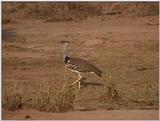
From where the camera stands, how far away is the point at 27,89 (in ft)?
32.2

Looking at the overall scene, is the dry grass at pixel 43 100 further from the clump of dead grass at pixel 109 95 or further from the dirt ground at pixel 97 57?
the clump of dead grass at pixel 109 95

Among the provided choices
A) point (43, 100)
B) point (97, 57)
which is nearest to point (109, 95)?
point (43, 100)

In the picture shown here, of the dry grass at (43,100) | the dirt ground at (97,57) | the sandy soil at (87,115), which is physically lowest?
the sandy soil at (87,115)

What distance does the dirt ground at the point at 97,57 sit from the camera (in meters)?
8.71

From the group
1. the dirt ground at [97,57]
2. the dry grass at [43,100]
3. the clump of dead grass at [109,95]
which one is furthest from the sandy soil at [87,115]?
the clump of dead grass at [109,95]

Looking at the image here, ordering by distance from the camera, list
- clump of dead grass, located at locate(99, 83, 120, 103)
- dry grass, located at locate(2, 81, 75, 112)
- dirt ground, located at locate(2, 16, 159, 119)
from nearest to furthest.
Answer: dry grass, located at locate(2, 81, 75, 112) → dirt ground, located at locate(2, 16, 159, 119) → clump of dead grass, located at locate(99, 83, 120, 103)

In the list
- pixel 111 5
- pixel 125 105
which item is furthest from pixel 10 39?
pixel 125 105

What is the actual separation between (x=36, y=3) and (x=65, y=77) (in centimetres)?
991

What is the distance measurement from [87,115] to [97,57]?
586 centimetres

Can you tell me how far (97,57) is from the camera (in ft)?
45.7

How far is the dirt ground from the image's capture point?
8711 mm

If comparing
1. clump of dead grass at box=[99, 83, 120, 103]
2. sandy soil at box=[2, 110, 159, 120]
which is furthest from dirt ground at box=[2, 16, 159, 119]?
clump of dead grass at box=[99, 83, 120, 103]

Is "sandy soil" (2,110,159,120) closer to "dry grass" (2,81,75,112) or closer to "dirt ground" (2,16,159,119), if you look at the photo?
"dirt ground" (2,16,159,119)

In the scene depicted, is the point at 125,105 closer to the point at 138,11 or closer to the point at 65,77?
the point at 65,77
